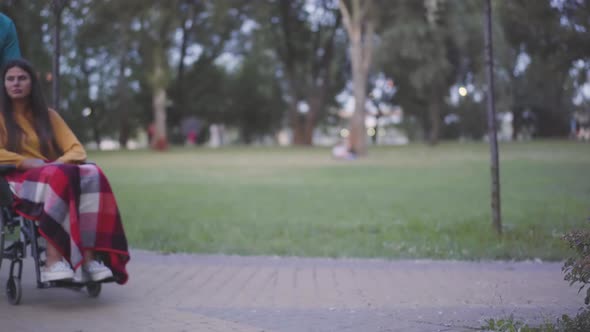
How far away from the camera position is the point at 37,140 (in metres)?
5.50

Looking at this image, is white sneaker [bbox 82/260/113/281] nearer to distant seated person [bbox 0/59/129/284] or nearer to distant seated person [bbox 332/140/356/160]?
distant seated person [bbox 0/59/129/284]

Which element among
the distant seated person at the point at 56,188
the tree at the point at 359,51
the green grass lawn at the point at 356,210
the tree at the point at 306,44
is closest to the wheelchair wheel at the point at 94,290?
the distant seated person at the point at 56,188

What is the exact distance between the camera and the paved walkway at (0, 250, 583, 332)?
15.4ft

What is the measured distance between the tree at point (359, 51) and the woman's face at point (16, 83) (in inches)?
956

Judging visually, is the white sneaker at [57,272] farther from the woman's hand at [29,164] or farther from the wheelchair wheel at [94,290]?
the woman's hand at [29,164]

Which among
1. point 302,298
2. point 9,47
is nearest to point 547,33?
point 302,298

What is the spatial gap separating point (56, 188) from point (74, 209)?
0.19 metres

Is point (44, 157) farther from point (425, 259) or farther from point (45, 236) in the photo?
point (425, 259)

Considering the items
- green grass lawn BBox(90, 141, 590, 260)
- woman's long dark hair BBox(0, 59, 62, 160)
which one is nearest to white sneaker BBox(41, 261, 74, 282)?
woman's long dark hair BBox(0, 59, 62, 160)

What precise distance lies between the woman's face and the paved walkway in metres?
1.54

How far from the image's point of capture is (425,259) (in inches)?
292

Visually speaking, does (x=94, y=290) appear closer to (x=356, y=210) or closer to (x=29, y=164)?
(x=29, y=164)

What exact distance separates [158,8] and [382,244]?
24175 mm

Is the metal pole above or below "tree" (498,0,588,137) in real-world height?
below
